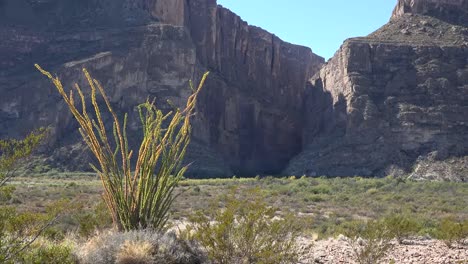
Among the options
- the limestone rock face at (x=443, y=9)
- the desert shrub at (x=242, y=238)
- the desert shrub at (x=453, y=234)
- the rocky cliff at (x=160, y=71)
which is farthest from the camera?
the limestone rock face at (x=443, y=9)

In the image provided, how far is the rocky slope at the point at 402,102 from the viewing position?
51.8 meters

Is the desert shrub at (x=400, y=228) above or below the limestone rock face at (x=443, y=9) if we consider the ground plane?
below

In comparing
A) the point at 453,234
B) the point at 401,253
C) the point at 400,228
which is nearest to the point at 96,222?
the point at 401,253

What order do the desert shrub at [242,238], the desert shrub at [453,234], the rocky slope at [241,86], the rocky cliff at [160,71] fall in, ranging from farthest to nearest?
the rocky cliff at [160,71], the rocky slope at [241,86], the desert shrub at [453,234], the desert shrub at [242,238]

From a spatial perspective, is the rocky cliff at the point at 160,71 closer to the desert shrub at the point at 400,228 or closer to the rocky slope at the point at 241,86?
the rocky slope at the point at 241,86

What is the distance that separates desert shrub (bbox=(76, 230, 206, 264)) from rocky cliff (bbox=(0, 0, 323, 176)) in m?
44.5

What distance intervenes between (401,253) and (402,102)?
46276mm

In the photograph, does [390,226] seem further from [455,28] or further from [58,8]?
[58,8]

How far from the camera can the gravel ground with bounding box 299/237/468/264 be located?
10969mm

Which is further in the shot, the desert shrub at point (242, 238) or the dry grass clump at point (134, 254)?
the desert shrub at point (242, 238)

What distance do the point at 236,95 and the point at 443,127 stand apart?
3109cm

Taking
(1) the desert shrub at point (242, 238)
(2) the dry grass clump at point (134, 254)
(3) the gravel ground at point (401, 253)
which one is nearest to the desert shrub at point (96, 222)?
(1) the desert shrub at point (242, 238)

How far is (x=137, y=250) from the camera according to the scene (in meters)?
7.81

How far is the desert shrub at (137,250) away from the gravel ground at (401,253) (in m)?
2.70
